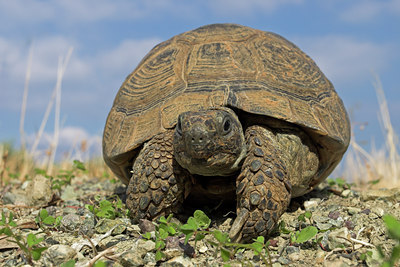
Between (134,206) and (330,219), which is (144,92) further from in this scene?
(330,219)

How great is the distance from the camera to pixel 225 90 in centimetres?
348

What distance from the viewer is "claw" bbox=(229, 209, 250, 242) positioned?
9.06 feet

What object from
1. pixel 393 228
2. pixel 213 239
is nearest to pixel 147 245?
pixel 213 239

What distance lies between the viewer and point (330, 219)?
346cm

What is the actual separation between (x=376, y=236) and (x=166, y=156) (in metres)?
1.75

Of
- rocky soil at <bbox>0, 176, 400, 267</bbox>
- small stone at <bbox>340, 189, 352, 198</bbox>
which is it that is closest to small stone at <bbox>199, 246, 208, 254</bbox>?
rocky soil at <bbox>0, 176, 400, 267</bbox>

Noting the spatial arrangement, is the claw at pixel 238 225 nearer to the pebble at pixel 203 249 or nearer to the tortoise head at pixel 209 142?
the pebble at pixel 203 249

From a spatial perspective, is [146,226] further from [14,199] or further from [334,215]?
[14,199]

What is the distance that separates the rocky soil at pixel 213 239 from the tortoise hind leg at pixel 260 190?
15cm

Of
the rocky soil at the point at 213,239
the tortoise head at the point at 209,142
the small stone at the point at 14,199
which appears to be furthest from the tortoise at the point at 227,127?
the small stone at the point at 14,199

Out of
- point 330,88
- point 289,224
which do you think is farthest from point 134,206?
point 330,88

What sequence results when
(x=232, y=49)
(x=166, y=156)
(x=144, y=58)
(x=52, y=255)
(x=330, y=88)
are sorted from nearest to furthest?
(x=52, y=255)
(x=166, y=156)
(x=232, y=49)
(x=330, y=88)
(x=144, y=58)

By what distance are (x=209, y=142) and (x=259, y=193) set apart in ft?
1.68

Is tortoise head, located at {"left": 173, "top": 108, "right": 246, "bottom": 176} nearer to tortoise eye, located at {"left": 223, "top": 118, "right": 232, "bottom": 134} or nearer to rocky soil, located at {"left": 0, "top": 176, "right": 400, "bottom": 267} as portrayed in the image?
tortoise eye, located at {"left": 223, "top": 118, "right": 232, "bottom": 134}
